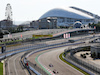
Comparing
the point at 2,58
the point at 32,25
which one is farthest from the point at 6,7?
the point at 32,25

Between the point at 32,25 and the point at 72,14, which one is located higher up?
the point at 72,14

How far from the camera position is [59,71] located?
32.2 metres

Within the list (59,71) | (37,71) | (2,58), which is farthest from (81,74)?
(2,58)

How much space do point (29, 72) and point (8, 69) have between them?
17.5ft

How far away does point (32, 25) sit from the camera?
151000 mm

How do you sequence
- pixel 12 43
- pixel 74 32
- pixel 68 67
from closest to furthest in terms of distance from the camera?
1. pixel 68 67
2. pixel 12 43
3. pixel 74 32

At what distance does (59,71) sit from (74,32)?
243 feet

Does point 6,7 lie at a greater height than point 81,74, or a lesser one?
greater

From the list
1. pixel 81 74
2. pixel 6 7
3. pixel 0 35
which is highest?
pixel 6 7

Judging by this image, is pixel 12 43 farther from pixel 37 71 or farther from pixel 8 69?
pixel 37 71

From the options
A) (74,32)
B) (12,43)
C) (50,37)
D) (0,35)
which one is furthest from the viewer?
(74,32)

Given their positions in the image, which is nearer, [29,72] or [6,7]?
[29,72]

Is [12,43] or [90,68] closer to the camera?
[90,68]

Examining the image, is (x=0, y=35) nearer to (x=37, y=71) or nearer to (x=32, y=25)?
(x=37, y=71)
